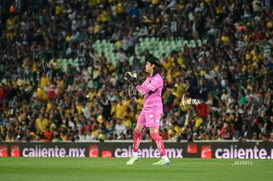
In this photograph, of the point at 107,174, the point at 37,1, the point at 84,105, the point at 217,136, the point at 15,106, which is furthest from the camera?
the point at 37,1

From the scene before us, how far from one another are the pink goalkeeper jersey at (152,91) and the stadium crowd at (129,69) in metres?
7.41

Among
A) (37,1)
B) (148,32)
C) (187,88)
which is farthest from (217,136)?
(37,1)

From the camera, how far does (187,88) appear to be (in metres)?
24.4

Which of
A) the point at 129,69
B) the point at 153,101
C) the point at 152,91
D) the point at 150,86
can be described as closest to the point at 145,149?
the point at 129,69

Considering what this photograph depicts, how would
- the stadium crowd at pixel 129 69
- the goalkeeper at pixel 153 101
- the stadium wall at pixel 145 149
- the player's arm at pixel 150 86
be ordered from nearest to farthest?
the player's arm at pixel 150 86 → the goalkeeper at pixel 153 101 → the stadium wall at pixel 145 149 → the stadium crowd at pixel 129 69

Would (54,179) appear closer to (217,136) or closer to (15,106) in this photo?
(217,136)

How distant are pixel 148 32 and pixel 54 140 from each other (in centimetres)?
759

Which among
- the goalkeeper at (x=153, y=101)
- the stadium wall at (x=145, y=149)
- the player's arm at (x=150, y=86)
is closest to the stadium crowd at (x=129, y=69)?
the stadium wall at (x=145, y=149)

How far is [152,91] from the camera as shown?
14250 millimetres

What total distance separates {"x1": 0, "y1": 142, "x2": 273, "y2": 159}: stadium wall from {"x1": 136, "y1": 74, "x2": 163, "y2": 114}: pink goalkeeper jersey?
6955mm

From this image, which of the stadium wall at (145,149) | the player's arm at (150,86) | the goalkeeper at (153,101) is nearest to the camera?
the player's arm at (150,86)

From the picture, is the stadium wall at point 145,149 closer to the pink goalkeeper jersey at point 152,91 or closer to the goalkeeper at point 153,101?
the goalkeeper at point 153,101

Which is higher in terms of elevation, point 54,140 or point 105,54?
point 105,54

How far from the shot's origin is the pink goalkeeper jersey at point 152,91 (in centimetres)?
1405
